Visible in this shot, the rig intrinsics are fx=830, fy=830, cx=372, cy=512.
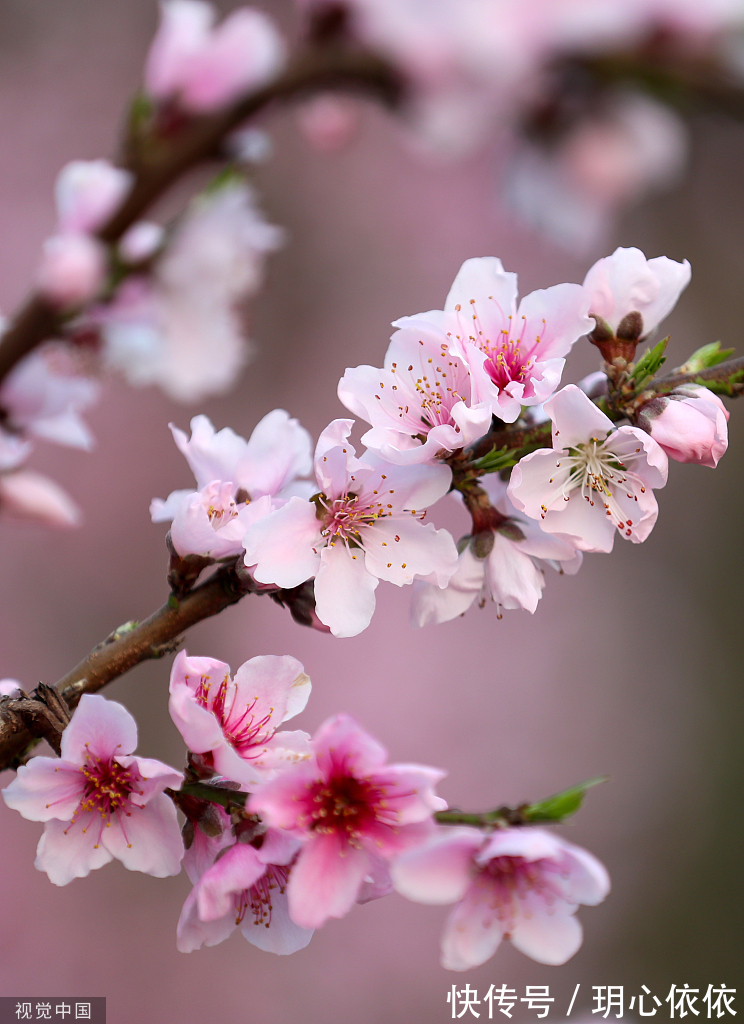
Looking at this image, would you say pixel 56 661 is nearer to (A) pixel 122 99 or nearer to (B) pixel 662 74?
(A) pixel 122 99

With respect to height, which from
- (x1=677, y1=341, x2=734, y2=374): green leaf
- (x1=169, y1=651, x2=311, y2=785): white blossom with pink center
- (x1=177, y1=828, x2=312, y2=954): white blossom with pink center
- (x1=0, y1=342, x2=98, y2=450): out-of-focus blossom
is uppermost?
(x1=0, y1=342, x2=98, y2=450): out-of-focus blossom

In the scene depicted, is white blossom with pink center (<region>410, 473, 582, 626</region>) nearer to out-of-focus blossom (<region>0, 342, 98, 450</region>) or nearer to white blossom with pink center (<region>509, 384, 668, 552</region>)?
white blossom with pink center (<region>509, 384, 668, 552</region>)

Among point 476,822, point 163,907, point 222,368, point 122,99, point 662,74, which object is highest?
point 122,99

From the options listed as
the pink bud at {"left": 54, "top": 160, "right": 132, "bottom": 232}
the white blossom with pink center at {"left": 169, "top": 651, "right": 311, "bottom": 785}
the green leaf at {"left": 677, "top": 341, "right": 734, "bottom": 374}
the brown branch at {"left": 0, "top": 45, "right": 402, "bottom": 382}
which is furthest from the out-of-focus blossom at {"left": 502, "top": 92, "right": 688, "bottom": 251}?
the white blossom with pink center at {"left": 169, "top": 651, "right": 311, "bottom": 785}

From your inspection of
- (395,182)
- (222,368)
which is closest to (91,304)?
(222,368)

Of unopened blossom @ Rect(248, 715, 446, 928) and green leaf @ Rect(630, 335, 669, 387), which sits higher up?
green leaf @ Rect(630, 335, 669, 387)

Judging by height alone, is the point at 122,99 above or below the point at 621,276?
above

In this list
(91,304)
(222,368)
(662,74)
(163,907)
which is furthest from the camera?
(163,907)
